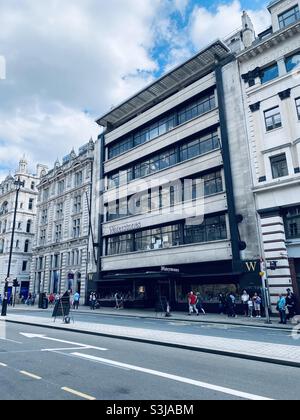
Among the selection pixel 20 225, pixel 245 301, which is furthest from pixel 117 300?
pixel 20 225

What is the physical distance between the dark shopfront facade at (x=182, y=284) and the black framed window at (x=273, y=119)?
11.0 meters

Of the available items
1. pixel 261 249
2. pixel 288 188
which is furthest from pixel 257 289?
pixel 288 188

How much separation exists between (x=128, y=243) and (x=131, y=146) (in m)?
12.3

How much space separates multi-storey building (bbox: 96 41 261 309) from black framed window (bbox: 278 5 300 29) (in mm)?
4667

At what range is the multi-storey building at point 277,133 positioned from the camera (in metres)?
22.1

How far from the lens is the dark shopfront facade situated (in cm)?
2352

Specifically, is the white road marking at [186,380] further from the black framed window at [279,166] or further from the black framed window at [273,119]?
the black framed window at [273,119]

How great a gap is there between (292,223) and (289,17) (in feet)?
56.5

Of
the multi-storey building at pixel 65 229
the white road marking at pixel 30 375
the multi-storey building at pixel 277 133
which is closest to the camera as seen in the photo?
the white road marking at pixel 30 375

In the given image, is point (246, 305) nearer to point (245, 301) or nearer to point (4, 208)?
point (245, 301)

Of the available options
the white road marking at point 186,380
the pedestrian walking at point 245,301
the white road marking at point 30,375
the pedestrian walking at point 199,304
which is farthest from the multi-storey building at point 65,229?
the white road marking at point 30,375

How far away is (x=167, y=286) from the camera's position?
97.8 ft

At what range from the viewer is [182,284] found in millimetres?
28578

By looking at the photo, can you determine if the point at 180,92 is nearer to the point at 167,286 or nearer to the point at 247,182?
the point at 247,182
